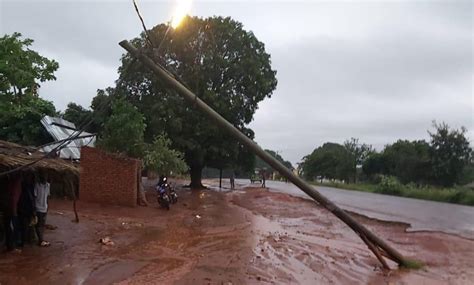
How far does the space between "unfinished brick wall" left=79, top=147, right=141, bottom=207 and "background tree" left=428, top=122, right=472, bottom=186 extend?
167 feet

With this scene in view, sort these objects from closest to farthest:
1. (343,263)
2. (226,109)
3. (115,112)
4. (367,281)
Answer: (367,281) → (343,263) → (115,112) → (226,109)

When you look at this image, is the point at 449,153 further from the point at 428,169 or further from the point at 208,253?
the point at 208,253

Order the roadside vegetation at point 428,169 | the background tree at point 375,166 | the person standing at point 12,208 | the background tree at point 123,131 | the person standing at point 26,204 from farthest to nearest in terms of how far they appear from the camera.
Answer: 1. the background tree at point 375,166
2. the roadside vegetation at point 428,169
3. the background tree at point 123,131
4. the person standing at point 26,204
5. the person standing at point 12,208

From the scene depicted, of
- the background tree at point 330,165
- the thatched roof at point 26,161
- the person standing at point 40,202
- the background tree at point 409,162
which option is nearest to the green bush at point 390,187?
the background tree at point 409,162

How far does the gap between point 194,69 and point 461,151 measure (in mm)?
40423

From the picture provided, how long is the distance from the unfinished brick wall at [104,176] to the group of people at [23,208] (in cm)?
790

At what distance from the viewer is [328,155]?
108 metres

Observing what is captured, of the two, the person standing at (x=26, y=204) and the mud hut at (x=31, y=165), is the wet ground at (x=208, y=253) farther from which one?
the mud hut at (x=31, y=165)

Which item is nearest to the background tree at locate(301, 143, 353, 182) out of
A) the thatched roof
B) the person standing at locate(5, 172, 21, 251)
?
the thatched roof

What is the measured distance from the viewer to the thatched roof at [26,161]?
347 inches

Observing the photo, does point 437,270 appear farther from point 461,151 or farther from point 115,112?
point 461,151

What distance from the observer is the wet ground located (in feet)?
28.7

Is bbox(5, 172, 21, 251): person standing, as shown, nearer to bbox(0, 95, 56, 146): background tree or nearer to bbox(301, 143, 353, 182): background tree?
bbox(0, 95, 56, 146): background tree

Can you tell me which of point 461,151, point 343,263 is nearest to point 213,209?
point 343,263
